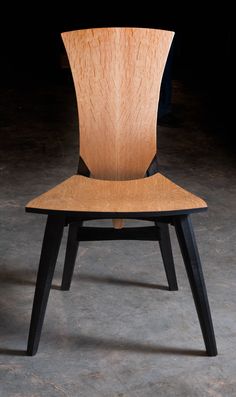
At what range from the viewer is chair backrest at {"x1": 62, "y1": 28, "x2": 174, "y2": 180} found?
8.95 feet

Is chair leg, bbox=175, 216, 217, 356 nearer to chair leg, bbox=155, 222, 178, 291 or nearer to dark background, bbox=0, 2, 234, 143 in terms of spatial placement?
chair leg, bbox=155, 222, 178, 291

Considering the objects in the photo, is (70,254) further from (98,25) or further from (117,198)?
(98,25)

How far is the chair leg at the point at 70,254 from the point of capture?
2.72 m

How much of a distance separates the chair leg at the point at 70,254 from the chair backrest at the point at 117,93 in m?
0.21

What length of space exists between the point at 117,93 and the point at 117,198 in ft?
1.89

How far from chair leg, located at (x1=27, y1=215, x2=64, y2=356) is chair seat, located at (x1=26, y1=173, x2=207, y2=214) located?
7cm

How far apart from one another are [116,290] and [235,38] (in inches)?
203

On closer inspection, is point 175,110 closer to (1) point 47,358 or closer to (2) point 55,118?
(2) point 55,118

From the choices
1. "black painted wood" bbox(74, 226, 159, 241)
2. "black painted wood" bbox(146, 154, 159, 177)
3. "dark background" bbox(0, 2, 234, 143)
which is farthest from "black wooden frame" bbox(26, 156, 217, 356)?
"dark background" bbox(0, 2, 234, 143)

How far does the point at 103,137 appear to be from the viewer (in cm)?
277

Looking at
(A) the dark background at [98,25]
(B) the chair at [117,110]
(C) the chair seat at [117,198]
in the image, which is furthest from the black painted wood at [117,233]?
(A) the dark background at [98,25]

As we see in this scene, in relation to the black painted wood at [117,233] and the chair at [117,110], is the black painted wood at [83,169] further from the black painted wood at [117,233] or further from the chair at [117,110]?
the black painted wood at [117,233]

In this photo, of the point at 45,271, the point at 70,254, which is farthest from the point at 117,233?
the point at 45,271

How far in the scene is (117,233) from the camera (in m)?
2.63
